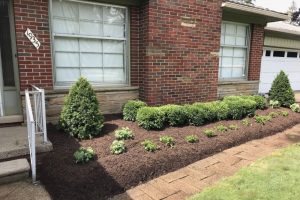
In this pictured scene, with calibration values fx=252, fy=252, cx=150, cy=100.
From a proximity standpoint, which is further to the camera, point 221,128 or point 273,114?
point 273,114

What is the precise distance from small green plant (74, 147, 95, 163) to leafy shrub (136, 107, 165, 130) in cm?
135

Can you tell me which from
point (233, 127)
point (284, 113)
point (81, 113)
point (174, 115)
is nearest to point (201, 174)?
point (174, 115)

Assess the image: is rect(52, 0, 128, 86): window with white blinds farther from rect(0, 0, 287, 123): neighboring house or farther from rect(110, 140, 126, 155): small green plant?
rect(110, 140, 126, 155): small green plant

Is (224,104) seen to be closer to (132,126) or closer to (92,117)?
(132,126)

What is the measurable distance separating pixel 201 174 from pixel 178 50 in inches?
124

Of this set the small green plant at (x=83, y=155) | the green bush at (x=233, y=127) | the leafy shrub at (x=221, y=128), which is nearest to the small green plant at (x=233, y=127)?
the green bush at (x=233, y=127)

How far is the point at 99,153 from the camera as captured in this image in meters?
3.73

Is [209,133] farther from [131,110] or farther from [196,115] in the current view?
[131,110]

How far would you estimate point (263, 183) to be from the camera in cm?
333

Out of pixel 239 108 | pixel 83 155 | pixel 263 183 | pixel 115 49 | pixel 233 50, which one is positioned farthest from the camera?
pixel 233 50

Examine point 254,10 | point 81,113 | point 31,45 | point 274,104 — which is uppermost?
point 254,10

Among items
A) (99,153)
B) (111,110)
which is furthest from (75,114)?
(111,110)

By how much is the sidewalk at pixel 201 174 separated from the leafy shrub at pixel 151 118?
1.09m

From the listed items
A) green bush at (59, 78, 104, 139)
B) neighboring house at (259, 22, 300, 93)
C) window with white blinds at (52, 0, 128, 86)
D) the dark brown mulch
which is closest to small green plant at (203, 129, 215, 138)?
the dark brown mulch
